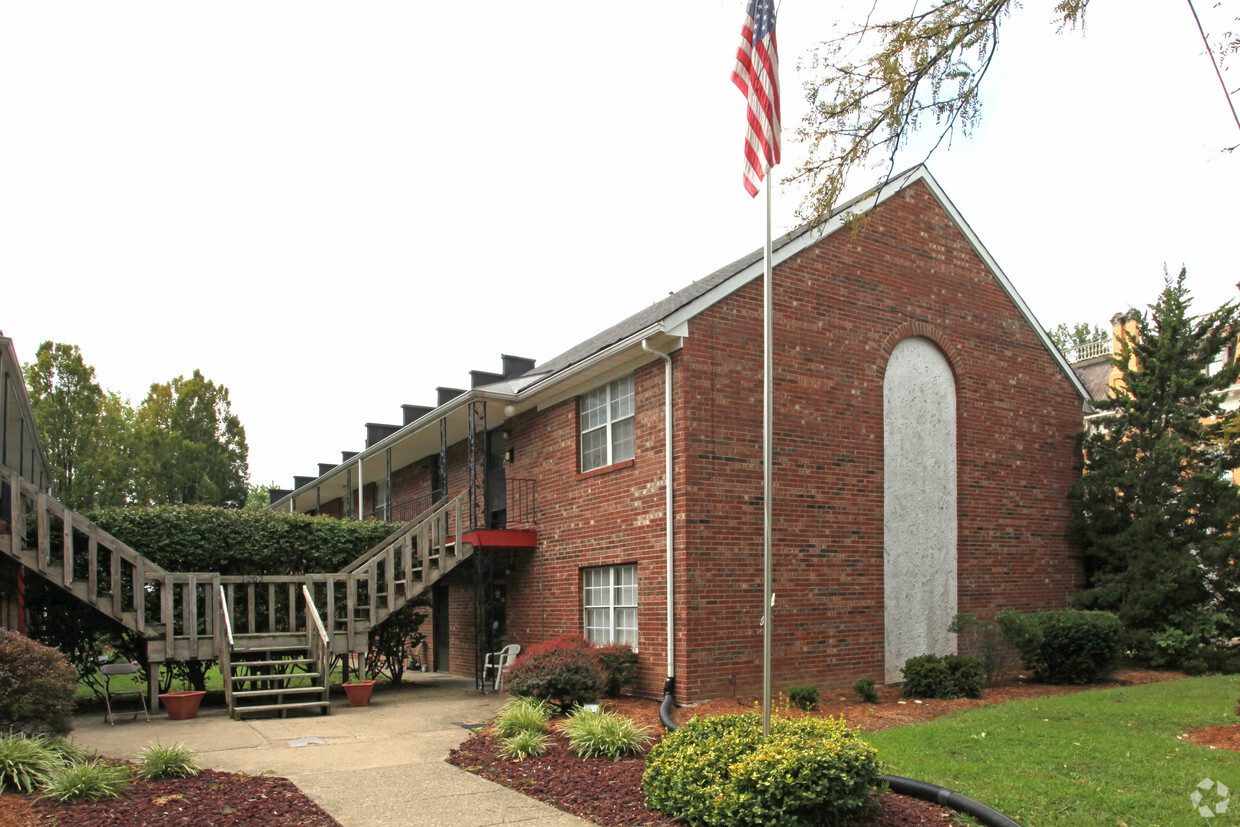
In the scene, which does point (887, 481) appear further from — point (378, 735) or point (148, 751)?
point (148, 751)

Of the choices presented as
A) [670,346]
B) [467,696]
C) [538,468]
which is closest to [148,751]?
[467,696]

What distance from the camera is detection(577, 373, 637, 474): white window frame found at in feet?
45.6

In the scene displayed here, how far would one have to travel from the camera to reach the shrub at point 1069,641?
42.9 feet

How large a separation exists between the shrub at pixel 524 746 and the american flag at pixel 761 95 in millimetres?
5305

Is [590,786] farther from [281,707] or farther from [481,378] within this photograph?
[481,378]

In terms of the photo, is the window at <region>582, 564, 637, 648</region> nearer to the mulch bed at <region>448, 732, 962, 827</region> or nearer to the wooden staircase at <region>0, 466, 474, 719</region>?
the wooden staircase at <region>0, 466, 474, 719</region>

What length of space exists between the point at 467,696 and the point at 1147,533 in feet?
35.5

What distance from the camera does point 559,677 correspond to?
1105 cm

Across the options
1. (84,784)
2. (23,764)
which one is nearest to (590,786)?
(84,784)

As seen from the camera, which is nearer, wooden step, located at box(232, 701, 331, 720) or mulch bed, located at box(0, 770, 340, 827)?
mulch bed, located at box(0, 770, 340, 827)

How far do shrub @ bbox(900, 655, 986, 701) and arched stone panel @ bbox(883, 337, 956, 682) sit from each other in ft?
4.54

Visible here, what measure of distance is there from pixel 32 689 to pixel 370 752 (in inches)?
119

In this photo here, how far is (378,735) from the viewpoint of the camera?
1052cm

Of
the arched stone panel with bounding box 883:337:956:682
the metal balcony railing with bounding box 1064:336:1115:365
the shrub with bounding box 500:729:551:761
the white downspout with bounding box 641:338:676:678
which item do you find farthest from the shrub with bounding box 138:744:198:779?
the metal balcony railing with bounding box 1064:336:1115:365
